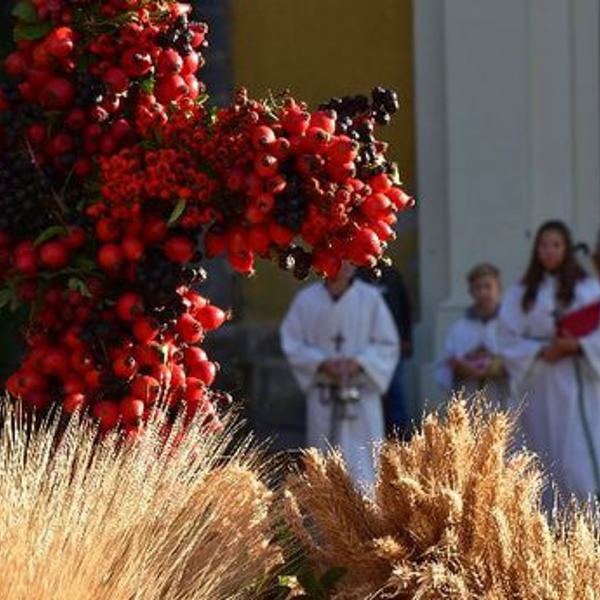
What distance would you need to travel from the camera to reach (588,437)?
795cm

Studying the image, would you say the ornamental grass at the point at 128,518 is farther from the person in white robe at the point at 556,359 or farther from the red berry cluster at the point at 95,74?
the person in white robe at the point at 556,359

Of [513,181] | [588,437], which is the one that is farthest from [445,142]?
[588,437]

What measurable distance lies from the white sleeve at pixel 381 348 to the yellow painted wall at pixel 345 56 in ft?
3.44

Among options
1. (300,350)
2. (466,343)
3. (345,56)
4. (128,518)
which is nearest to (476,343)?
(466,343)

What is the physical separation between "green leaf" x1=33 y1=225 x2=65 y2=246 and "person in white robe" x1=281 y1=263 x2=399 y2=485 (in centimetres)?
583

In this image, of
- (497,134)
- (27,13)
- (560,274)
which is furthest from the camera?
(497,134)

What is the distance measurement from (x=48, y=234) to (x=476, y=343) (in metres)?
5.80

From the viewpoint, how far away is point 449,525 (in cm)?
231

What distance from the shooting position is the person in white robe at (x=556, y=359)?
25.4 feet

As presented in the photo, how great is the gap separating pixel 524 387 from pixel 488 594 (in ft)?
18.8

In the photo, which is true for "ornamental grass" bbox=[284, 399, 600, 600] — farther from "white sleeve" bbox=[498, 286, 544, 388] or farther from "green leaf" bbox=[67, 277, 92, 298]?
"white sleeve" bbox=[498, 286, 544, 388]

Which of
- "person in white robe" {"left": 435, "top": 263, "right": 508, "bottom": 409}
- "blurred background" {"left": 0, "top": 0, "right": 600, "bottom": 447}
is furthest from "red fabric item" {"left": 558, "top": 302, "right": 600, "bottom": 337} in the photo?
"blurred background" {"left": 0, "top": 0, "right": 600, "bottom": 447}

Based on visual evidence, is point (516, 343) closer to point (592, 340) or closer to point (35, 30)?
point (592, 340)

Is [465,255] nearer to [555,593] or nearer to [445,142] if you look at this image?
[445,142]
